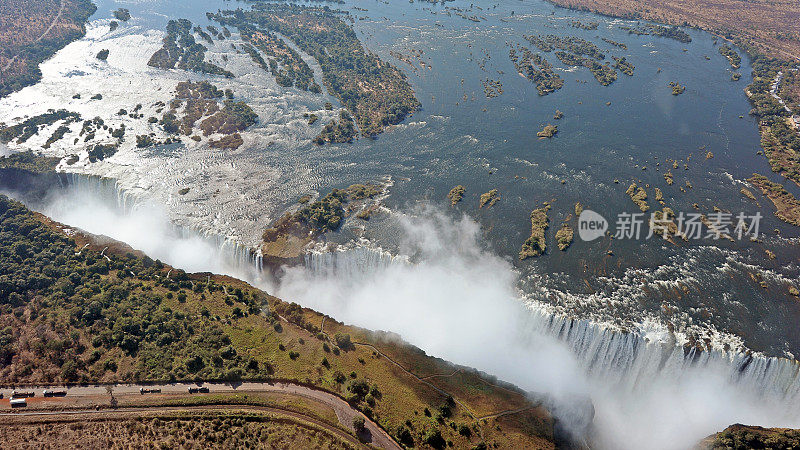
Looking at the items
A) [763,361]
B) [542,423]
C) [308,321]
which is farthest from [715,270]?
[308,321]

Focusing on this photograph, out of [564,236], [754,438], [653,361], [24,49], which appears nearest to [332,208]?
[564,236]

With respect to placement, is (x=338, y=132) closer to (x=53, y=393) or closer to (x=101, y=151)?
(x=101, y=151)

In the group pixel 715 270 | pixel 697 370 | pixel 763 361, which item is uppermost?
pixel 715 270

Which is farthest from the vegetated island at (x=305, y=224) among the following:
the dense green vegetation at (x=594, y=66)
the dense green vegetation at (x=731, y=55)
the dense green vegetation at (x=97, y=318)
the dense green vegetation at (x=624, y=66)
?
the dense green vegetation at (x=731, y=55)

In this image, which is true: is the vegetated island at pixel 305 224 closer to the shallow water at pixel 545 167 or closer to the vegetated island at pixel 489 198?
the shallow water at pixel 545 167

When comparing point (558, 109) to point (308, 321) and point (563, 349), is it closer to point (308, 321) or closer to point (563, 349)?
point (563, 349)

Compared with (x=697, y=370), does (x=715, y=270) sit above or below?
above

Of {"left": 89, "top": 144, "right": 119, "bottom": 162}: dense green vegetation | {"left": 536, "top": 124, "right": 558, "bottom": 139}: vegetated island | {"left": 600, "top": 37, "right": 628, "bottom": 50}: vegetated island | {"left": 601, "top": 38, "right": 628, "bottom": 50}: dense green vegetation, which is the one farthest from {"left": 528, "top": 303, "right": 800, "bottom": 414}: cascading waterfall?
{"left": 600, "top": 37, "right": 628, "bottom": 50}: vegetated island
